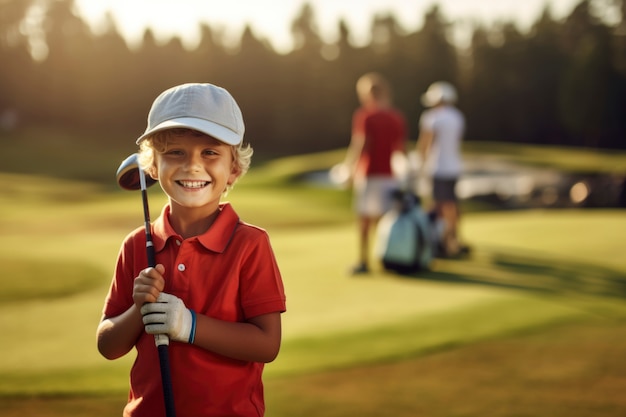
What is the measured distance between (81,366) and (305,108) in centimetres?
4615

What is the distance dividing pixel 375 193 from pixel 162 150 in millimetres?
6683

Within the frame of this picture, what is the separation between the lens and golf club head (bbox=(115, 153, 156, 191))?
2.33 meters

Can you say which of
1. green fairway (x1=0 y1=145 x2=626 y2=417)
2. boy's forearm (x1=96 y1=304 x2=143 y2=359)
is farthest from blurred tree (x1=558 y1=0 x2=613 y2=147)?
boy's forearm (x1=96 y1=304 x2=143 y2=359)

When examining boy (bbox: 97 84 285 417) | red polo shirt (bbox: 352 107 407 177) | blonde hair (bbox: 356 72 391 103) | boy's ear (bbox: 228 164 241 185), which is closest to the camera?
boy (bbox: 97 84 285 417)

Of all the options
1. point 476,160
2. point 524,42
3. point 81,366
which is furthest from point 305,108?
point 81,366

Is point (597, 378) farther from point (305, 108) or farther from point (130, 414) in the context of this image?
point (305, 108)

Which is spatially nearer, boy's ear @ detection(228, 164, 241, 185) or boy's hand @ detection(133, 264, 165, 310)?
boy's hand @ detection(133, 264, 165, 310)

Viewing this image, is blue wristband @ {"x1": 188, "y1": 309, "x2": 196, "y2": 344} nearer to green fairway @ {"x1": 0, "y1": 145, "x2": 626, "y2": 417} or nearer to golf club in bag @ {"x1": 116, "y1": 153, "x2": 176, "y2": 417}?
golf club in bag @ {"x1": 116, "y1": 153, "x2": 176, "y2": 417}

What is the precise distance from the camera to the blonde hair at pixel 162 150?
2191mm

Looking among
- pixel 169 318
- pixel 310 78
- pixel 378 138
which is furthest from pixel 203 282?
pixel 310 78

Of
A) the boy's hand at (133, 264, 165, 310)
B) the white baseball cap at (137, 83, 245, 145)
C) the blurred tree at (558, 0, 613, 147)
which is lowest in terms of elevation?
the boy's hand at (133, 264, 165, 310)

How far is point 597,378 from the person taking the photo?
14.2 feet

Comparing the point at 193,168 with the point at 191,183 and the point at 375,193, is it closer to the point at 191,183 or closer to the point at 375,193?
the point at 191,183

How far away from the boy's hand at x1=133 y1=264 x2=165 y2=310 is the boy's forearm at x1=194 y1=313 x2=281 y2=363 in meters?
0.14
